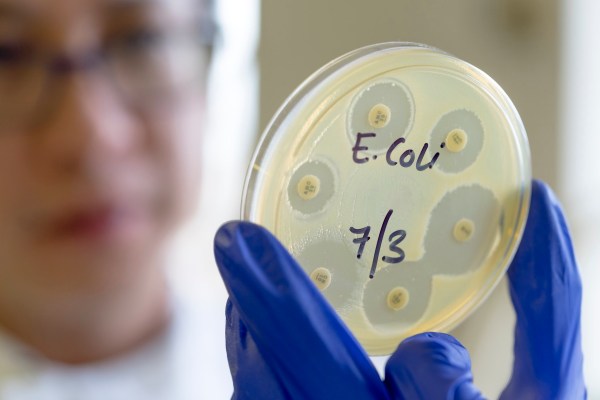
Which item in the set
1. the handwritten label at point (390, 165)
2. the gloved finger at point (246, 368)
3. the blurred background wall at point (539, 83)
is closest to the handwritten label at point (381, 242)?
the handwritten label at point (390, 165)

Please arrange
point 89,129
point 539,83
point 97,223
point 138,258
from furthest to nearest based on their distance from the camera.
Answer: point 539,83
point 138,258
point 97,223
point 89,129

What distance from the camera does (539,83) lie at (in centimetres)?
178

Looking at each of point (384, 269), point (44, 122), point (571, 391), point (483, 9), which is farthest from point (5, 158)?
point (483, 9)

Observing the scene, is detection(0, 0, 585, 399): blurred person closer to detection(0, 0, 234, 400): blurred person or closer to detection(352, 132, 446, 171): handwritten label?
detection(0, 0, 234, 400): blurred person

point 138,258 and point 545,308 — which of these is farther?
point 138,258

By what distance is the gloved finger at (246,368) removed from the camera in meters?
0.50

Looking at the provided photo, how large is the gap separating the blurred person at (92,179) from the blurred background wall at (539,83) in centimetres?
52

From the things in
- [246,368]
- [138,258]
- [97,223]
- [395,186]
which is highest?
[395,186]

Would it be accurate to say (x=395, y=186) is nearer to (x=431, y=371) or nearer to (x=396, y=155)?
(x=396, y=155)

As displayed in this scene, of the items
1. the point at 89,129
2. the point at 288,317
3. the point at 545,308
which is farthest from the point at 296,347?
the point at 89,129

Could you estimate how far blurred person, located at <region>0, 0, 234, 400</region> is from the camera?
113cm

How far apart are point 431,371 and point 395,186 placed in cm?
17

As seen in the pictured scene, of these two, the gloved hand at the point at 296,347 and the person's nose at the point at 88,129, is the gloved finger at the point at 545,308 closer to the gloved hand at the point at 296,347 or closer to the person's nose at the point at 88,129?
the gloved hand at the point at 296,347

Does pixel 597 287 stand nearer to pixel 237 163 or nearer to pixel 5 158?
pixel 237 163
